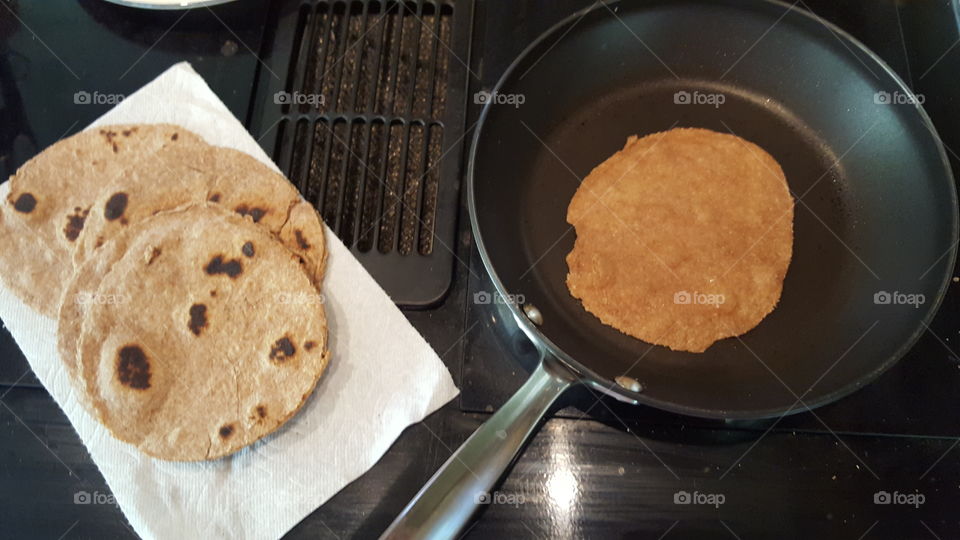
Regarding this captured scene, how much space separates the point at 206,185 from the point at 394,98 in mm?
321

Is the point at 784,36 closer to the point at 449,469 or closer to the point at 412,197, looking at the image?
the point at 412,197

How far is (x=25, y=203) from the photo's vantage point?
0.87 m

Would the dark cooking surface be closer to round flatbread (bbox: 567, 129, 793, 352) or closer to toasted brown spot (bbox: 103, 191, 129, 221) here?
round flatbread (bbox: 567, 129, 793, 352)

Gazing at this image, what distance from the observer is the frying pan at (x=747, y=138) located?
767 millimetres

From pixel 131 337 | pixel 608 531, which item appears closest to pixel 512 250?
pixel 608 531

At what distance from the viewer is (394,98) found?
994mm

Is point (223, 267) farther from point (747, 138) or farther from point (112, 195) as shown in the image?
point (747, 138)

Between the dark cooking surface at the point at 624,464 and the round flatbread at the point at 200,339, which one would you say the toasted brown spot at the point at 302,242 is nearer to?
the round flatbread at the point at 200,339

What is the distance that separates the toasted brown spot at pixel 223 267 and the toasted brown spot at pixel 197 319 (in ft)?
0.16

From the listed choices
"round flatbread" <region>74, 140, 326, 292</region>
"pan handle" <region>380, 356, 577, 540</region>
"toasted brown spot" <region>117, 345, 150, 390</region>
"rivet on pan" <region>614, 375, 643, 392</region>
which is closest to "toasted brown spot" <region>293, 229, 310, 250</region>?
"round flatbread" <region>74, 140, 326, 292</region>

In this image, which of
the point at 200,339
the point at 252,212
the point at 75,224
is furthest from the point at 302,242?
the point at 75,224

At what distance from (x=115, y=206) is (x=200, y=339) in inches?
9.1

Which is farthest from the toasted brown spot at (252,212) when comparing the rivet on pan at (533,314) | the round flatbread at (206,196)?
the rivet on pan at (533,314)

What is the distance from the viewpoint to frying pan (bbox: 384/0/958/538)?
0.77 meters
